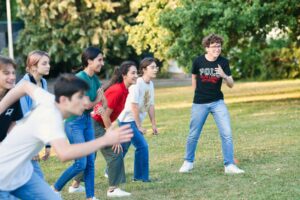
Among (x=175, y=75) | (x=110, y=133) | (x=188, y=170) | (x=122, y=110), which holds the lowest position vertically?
(x=175, y=75)

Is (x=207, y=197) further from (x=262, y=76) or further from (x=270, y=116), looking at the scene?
(x=262, y=76)

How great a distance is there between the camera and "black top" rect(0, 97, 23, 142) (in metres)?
6.25

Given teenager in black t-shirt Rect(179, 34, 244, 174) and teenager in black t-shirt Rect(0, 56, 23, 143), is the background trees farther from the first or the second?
teenager in black t-shirt Rect(0, 56, 23, 143)

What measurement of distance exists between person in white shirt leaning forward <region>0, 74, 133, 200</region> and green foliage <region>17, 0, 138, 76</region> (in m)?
29.6

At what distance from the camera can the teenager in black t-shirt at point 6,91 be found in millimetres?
6199

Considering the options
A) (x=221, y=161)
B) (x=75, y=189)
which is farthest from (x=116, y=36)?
(x=75, y=189)

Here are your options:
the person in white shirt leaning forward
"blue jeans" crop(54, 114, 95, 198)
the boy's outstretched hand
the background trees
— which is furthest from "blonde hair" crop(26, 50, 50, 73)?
the background trees

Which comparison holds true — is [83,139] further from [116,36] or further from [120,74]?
[116,36]

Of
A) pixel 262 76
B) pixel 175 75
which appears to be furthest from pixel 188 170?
pixel 175 75

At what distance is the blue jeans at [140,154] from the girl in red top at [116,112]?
23.4 inches

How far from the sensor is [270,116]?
17.7 m

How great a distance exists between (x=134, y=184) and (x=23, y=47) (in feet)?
91.8

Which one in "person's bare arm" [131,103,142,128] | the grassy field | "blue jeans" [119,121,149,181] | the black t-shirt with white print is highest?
the black t-shirt with white print

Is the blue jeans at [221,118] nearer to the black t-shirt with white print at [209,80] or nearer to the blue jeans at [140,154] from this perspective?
the black t-shirt with white print at [209,80]
